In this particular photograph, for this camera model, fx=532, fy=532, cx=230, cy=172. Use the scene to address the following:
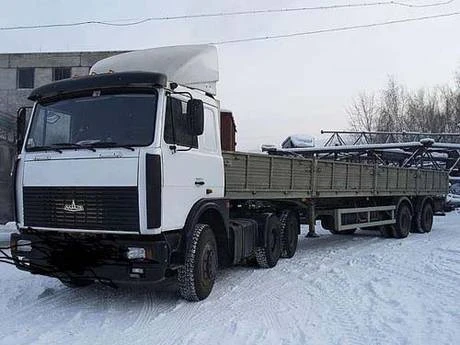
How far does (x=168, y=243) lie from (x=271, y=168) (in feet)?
12.2

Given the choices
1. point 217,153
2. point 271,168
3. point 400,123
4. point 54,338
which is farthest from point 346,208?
point 400,123

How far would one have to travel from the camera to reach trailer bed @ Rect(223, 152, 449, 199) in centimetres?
859

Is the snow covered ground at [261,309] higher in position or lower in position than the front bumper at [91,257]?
lower

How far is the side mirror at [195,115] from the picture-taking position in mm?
6645

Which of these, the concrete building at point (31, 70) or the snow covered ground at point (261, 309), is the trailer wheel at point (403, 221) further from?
the concrete building at point (31, 70)

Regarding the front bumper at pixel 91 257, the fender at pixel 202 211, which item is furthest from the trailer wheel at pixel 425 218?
the front bumper at pixel 91 257

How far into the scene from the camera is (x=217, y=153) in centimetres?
773

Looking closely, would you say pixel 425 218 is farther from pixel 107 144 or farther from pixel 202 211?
pixel 107 144

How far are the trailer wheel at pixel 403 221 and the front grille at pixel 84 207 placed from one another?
11.2 meters

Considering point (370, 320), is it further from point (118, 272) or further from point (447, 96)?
point (447, 96)

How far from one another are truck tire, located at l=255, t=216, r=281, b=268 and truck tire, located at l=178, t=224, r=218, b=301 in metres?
2.26

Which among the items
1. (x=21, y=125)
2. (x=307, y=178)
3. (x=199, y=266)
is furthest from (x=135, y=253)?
(x=307, y=178)

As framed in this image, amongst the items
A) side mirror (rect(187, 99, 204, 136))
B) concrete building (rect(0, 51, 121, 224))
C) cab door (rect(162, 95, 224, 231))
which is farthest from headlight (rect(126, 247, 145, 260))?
concrete building (rect(0, 51, 121, 224))

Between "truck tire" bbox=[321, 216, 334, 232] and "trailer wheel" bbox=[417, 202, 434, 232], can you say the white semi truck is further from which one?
"trailer wheel" bbox=[417, 202, 434, 232]
